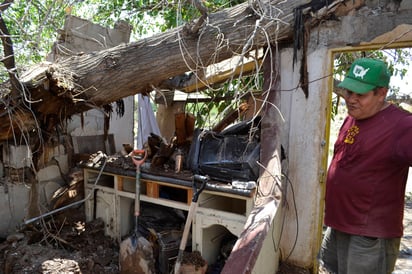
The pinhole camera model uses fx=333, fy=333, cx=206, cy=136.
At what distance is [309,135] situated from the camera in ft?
12.6

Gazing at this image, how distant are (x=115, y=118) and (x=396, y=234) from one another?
4.75m

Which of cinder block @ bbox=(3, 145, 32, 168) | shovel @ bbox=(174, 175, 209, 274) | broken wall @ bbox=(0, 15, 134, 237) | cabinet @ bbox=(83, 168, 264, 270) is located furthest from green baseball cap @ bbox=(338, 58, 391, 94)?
cinder block @ bbox=(3, 145, 32, 168)

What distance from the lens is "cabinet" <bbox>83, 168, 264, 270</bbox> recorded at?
149 inches

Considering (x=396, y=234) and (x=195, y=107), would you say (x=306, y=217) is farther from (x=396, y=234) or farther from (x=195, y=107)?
(x=195, y=107)

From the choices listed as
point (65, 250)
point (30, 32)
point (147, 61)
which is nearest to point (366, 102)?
point (147, 61)

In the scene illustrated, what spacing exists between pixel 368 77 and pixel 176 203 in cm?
271

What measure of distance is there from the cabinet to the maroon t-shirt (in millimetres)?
1247

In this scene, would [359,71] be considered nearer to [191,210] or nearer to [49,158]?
[191,210]

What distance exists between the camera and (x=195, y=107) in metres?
6.56

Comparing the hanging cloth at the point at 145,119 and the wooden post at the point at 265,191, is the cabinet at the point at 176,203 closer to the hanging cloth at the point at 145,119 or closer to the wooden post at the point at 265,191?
the wooden post at the point at 265,191

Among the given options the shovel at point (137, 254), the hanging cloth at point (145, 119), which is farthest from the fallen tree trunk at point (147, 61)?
the hanging cloth at point (145, 119)

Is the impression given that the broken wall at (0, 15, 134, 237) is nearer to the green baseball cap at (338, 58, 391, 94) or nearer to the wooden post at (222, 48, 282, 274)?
the wooden post at (222, 48, 282, 274)

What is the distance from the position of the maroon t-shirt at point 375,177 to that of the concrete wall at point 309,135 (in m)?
1.38

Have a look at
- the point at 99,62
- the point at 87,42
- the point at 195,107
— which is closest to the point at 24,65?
the point at 99,62
